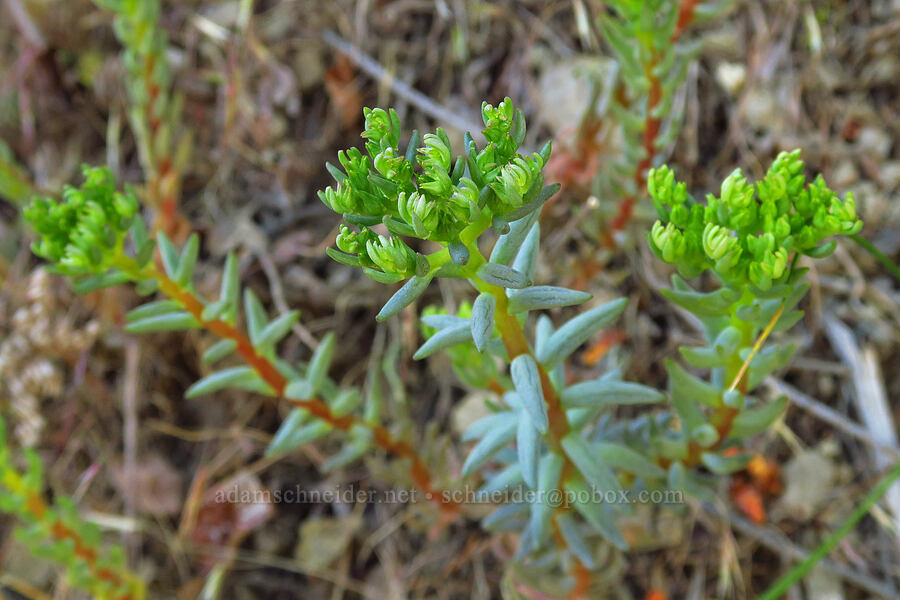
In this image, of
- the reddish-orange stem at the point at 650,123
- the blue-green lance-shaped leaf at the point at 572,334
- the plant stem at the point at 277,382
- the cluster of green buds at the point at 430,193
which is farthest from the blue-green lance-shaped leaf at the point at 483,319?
the reddish-orange stem at the point at 650,123

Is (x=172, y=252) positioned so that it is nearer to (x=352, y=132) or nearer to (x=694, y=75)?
(x=352, y=132)

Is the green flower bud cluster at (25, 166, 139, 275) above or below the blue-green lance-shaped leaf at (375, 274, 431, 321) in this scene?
below

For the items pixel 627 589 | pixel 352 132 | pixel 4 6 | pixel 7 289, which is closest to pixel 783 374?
pixel 627 589

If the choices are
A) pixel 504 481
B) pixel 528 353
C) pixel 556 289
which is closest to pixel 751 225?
pixel 556 289

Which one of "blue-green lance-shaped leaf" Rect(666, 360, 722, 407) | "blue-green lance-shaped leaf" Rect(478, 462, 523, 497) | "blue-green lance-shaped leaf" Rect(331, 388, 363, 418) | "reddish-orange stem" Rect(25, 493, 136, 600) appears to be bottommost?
"reddish-orange stem" Rect(25, 493, 136, 600)

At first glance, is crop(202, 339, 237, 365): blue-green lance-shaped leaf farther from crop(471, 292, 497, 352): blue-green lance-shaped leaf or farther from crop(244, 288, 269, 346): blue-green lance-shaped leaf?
crop(471, 292, 497, 352): blue-green lance-shaped leaf

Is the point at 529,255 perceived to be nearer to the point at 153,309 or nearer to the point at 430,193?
the point at 430,193

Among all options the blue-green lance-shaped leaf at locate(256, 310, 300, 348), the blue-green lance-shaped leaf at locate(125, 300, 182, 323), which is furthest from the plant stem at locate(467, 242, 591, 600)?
the blue-green lance-shaped leaf at locate(125, 300, 182, 323)
